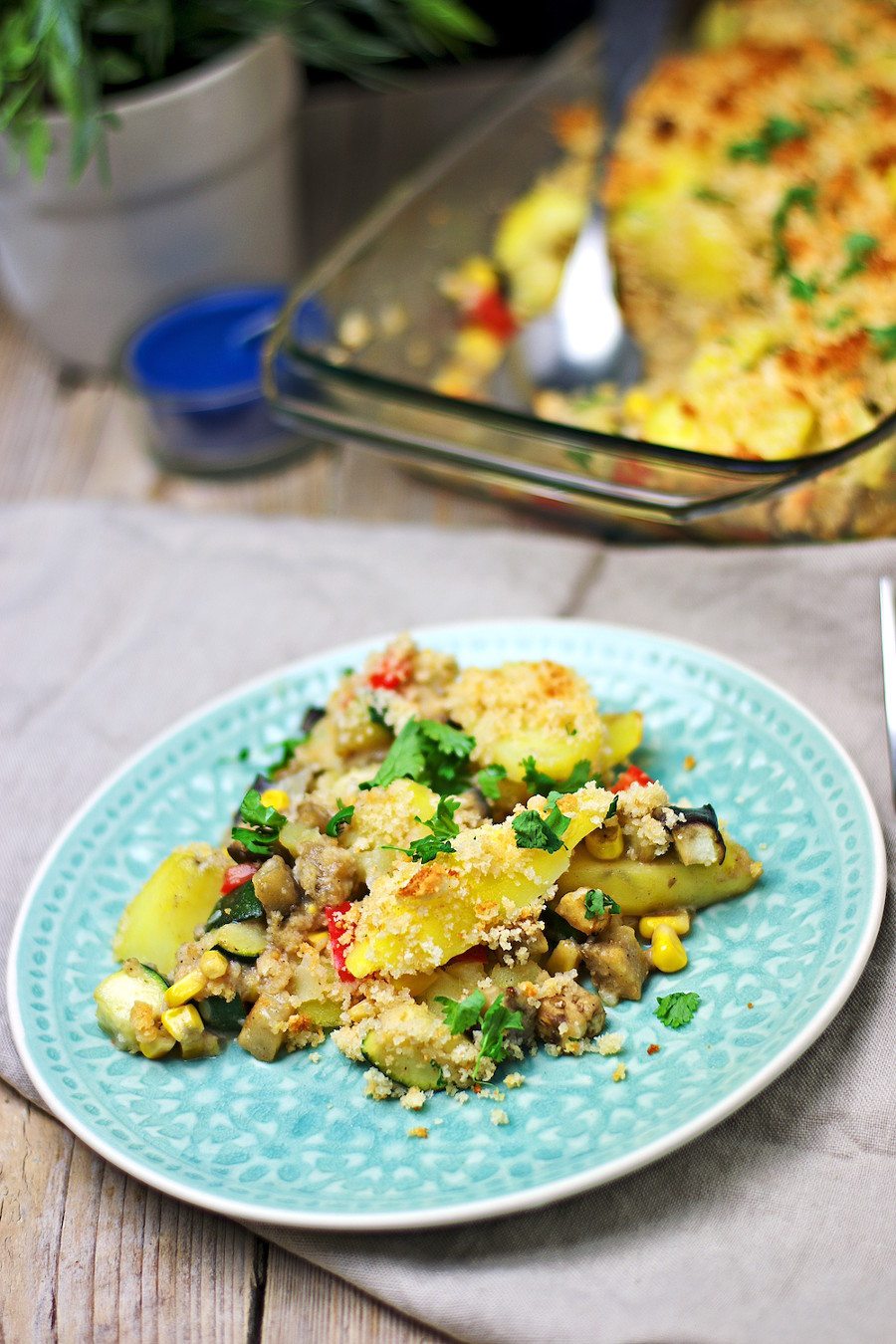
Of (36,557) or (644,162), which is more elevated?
(644,162)

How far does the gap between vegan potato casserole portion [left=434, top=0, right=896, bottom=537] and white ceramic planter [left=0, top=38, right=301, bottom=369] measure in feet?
1.91

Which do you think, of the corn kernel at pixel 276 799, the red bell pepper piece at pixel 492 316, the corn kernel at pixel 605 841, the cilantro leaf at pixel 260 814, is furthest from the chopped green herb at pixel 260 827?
the red bell pepper piece at pixel 492 316

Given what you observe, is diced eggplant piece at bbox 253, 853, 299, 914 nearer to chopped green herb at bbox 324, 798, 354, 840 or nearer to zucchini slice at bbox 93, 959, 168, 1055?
chopped green herb at bbox 324, 798, 354, 840

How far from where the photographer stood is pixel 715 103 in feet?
11.6

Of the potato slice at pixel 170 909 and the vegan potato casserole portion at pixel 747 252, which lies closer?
the potato slice at pixel 170 909

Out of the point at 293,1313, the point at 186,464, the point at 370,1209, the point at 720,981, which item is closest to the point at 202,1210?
the point at 293,1313

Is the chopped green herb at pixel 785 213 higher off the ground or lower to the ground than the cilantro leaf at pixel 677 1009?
higher

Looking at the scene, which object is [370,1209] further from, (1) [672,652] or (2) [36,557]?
(2) [36,557]

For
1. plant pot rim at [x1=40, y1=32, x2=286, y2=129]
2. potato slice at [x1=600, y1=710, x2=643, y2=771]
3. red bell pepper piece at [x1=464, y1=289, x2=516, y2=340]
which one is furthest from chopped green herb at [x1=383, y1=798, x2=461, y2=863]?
plant pot rim at [x1=40, y1=32, x2=286, y2=129]

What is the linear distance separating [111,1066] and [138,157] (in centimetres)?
235

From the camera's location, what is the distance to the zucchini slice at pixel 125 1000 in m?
1.82

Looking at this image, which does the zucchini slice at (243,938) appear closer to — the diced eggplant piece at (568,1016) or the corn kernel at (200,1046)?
the corn kernel at (200,1046)

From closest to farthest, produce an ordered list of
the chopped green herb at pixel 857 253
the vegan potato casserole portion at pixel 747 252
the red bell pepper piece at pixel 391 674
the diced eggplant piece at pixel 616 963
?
the diced eggplant piece at pixel 616 963
the red bell pepper piece at pixel 391 674
the vegan potato casserole portion at pixel 747 252
the chopped green herb at pixel 857 253

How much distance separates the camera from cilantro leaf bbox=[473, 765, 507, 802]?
1938 millimetres
